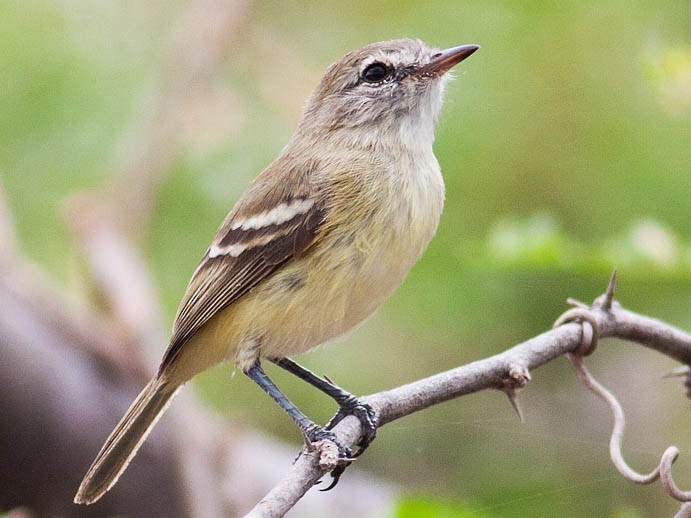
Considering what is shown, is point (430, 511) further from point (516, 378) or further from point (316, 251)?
point (316, 251)

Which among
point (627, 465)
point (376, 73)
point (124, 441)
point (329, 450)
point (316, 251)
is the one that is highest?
point (376, 73)

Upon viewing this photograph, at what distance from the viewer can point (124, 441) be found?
3742 mm

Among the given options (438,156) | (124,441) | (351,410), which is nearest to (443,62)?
(438,156)

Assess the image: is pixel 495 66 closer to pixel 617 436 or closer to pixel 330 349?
pixel 330 349

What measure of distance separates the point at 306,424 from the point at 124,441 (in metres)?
0.79

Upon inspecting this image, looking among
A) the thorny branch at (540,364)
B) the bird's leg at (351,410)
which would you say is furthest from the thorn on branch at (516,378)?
the bird's leg at (351,410)

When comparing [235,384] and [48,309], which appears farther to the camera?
[235,384]

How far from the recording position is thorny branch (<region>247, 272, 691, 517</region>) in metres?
2.51

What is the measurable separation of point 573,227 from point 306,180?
230 centimetres

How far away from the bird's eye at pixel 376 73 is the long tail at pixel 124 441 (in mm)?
1537

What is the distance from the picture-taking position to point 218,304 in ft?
12.0

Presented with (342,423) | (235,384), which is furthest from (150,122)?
(342,423)

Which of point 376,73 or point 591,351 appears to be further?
point 376,73

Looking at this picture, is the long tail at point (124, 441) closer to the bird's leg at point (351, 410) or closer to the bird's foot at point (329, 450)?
the bird's leg at point (351, 410)
